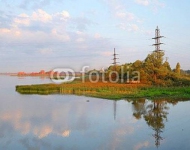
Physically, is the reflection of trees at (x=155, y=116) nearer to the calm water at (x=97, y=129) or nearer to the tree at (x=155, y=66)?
the calm water at (x=97, y=129)

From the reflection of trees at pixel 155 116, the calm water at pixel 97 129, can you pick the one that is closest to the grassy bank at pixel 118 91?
the reflection of trees at pixel 155 116

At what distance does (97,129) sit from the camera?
1203cm

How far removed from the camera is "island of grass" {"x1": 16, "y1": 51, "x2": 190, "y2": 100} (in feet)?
85.8

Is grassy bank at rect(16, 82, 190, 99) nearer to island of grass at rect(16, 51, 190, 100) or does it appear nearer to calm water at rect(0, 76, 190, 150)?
island of grass at rect(16, 51, 190, 100)

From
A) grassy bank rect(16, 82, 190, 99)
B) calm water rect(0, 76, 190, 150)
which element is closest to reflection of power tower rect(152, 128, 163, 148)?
calm water rect(0, 76, 190, 150)

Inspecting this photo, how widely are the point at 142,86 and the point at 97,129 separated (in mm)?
18850

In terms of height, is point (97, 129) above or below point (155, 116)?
below

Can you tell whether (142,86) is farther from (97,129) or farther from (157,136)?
(157,136)

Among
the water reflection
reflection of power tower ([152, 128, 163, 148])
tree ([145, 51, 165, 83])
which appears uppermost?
tree ([145, 51, 165, 83])

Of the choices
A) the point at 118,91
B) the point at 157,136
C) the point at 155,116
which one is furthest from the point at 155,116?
the point at 118,91

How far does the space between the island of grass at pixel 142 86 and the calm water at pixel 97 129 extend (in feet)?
27.3

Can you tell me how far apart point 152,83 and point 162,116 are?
20.2 m

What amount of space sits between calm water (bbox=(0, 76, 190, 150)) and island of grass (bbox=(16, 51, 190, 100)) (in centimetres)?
833

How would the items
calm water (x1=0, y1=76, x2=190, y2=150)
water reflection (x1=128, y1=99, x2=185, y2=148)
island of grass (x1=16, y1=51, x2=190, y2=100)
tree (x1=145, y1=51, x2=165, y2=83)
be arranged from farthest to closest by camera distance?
tree (x1=145, y1=51, x2=165, y2=83) → island of grass (x1=16, y1=51, x2=190, y2=100) → water reflection (x1=128, y1=99, x2=185, y2=148) → calm water (x1=0, y1=76, x2=190, y2=150)
